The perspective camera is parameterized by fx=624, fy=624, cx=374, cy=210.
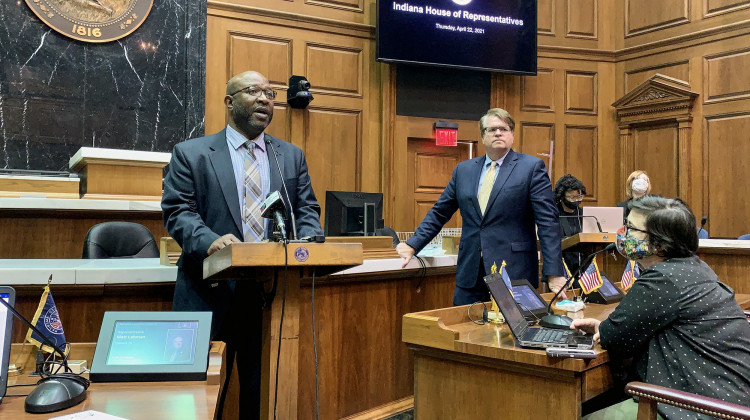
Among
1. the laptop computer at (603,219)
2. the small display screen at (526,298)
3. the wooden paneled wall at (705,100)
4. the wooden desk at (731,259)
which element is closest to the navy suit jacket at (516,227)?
the small display screen at (526,298)

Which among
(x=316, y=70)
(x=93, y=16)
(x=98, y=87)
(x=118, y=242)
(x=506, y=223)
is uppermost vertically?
(x=93, y=16)

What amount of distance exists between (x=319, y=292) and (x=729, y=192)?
5.27m

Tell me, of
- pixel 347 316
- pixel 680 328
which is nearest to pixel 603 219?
pixel 347 316

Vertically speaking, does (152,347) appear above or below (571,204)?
below

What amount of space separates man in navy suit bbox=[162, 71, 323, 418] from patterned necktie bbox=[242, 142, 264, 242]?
0.04 feet

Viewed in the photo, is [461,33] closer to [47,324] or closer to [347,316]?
[347,316]

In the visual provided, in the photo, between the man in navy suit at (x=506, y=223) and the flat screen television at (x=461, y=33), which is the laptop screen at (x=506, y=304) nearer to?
the man in navy suit at (x=506, y=223)

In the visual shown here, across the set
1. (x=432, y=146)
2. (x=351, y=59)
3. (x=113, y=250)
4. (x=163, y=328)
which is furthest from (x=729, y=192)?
(x=163, y=328)

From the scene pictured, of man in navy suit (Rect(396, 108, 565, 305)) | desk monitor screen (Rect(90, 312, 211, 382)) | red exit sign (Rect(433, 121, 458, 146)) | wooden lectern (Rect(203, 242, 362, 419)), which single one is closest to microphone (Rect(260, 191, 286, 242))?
wooden lectern (Rect(203, 242, 362, 419))

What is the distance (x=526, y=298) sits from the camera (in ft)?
7.74

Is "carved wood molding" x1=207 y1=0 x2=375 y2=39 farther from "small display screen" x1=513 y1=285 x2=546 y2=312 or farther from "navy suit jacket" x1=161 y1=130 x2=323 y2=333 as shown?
"small display screen" x1=513 y1=285 x2=546 y2=312

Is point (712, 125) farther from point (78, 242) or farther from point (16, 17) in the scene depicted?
point (16, 17)

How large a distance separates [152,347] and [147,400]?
0.21 meters

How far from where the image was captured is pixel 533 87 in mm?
7031
